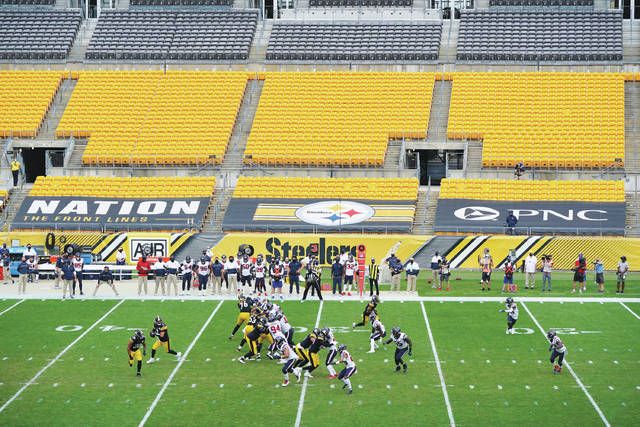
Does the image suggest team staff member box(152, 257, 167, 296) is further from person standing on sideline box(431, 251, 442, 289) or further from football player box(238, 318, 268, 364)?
football player box(238, 318, 268, 364)

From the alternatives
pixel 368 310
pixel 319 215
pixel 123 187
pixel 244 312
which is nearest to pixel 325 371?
pixel 244 312

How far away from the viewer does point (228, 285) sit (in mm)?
35812

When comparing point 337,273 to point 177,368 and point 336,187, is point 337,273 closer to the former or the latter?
point 177,368

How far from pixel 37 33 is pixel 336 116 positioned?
16.5 m

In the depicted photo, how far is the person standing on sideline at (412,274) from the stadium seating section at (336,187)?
8.56 metres

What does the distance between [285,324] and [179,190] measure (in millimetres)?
19030

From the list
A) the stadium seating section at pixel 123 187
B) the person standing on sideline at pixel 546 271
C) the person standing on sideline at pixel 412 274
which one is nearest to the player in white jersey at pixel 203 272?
the person standing on sideline at pixel 412 274

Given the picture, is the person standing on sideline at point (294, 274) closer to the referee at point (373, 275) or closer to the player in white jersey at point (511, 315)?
the referee at point (373, 275)

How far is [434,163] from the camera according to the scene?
49.8 meters

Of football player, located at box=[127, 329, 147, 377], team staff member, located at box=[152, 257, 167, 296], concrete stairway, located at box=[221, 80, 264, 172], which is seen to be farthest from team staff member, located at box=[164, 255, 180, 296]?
concrete stairway, located at box=[221, 80, 264, 172]

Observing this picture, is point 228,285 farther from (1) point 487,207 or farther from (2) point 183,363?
(1) point 487,207

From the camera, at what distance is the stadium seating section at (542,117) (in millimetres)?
46156

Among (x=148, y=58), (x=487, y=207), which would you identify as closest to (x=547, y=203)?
(x=487, y=207)

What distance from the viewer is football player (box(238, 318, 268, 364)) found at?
27016 mm
